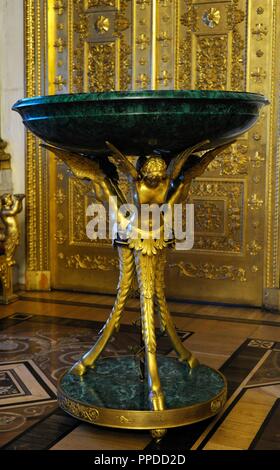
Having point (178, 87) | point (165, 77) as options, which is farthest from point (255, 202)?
point (165, 77)

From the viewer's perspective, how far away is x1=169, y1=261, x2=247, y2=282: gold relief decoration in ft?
14.2

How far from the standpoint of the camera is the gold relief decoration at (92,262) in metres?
4.64

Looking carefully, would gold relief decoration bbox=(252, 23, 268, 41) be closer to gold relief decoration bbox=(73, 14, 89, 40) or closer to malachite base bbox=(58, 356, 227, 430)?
gold relief decoration bbox=(73, 14, 89, 40)

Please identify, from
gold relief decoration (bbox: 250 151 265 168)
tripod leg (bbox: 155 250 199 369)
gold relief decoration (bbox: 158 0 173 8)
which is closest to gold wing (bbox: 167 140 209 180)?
tripod leg (bbox: 155 250 199 369)

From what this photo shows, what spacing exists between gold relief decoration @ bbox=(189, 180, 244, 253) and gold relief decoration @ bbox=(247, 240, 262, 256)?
55 mm

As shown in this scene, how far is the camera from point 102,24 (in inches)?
177

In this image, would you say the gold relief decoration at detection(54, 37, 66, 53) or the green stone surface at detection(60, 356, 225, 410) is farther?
the gold relief decoration at detection(54, 37, 66, 53)

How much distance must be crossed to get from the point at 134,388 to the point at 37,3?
9.91 ft

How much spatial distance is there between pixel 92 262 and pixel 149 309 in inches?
90.9

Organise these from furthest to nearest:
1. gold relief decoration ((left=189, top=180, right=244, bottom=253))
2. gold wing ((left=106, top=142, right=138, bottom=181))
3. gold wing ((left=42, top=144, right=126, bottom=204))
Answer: gold relief decoration ((left=189, top=180, right=244, bottom=253))
gold wing ((left=42, top=144, right=126, bottom=204))
gold wing ((left=106, top=142, right=138, bottom=181))

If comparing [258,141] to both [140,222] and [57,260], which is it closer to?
[57,260]

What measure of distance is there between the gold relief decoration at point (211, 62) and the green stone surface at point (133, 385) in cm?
205

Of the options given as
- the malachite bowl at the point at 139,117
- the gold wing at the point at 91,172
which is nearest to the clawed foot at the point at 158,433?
the gold wing at the point at 91,172

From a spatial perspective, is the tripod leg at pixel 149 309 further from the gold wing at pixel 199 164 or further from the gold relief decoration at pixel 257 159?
the gold relief decoration at pixel 257 159
